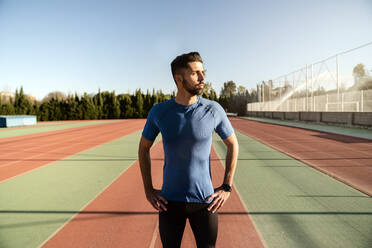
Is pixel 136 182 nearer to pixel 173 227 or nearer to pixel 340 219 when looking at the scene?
pixel 340 219

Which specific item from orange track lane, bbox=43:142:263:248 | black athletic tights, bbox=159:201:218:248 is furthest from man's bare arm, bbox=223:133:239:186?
orange track lane, bbox=43:142:263:248

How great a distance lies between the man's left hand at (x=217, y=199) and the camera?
167 centimetres

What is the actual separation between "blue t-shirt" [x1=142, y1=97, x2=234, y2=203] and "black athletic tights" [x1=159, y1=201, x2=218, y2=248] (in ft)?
0.17

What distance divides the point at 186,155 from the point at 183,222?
469 millimetres

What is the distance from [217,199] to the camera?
1.69m

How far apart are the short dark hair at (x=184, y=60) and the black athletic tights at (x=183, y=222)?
87 centimetres

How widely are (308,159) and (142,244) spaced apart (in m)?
7.05

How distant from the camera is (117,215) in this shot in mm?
4184

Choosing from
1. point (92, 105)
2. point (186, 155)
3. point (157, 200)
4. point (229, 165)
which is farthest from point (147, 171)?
point (92, 105)

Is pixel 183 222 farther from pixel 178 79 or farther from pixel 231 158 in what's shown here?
pixel 178 79

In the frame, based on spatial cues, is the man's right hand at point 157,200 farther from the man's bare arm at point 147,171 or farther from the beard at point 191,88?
the beard at point 191,88

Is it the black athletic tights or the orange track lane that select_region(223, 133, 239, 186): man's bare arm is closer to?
the black athletic tights

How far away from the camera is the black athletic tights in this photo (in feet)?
5.46

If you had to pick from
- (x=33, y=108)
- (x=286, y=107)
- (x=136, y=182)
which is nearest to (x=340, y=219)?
(x=136, y=182)
